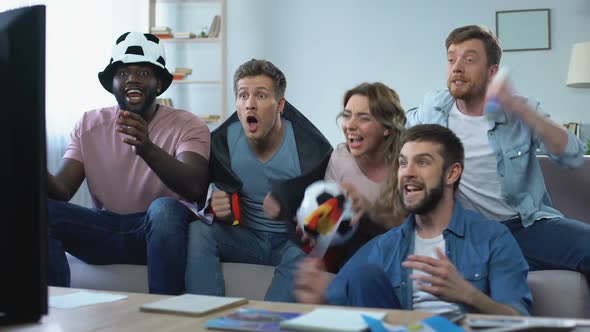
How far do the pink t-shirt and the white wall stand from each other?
301cm

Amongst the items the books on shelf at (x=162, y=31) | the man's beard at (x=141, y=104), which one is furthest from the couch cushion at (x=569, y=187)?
the books on shelf at (x=162, y=31)

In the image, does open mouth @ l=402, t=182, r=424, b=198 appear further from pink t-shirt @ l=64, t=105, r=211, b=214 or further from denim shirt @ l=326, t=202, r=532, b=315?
pink t-shirt @ l=64, t=105, r=211, b=214

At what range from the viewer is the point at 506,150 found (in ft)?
7.11

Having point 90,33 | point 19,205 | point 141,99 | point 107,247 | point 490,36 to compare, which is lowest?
point 107,247

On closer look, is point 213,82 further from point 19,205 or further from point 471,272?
point 19,205

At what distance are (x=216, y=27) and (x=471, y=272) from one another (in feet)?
13.3

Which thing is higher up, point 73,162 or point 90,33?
point 90,33

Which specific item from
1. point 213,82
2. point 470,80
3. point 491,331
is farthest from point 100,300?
point 213,82

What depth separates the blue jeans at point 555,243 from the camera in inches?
76.6

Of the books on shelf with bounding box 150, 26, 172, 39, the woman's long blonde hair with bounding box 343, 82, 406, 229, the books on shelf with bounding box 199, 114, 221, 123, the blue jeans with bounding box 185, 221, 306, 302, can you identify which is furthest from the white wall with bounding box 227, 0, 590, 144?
the blue jeans with bounding box 185, 221, 306, 302

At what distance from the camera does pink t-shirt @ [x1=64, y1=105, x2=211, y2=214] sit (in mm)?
2404

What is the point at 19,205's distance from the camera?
833 mm

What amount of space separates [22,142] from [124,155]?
5.41 feet

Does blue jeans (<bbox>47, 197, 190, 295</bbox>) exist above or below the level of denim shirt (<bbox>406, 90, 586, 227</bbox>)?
below
